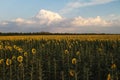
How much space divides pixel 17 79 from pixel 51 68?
1.67 metres

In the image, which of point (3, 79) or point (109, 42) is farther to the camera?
point (109, 42)

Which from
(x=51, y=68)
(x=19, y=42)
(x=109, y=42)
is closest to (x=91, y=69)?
(x=51, y=68)

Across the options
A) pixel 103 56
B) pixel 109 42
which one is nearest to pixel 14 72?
pixel 103 56

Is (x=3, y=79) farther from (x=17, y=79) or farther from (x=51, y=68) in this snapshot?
(x=51, y=68)

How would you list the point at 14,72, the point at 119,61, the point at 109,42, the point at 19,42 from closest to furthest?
the point at 14,72 → the point at 119,61 → the point at 109,42 → the point at 19,42

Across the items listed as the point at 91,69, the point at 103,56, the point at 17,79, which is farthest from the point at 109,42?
the point at 17,79

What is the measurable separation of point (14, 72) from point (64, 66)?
1900 mm

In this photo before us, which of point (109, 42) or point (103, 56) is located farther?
point (109, 42)

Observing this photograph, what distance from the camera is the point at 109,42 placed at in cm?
2325

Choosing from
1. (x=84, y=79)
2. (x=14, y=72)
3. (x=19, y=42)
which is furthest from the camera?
(x=19, y=42)

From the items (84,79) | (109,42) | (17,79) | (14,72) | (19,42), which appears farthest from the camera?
(19,42)

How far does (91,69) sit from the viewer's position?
11922 millimetres

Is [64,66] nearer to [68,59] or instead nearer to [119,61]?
[68,59]

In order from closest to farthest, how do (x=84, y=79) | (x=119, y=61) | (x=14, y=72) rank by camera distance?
(x=84, y=79) < (x=14, y=72) < (x=119, y=61)
